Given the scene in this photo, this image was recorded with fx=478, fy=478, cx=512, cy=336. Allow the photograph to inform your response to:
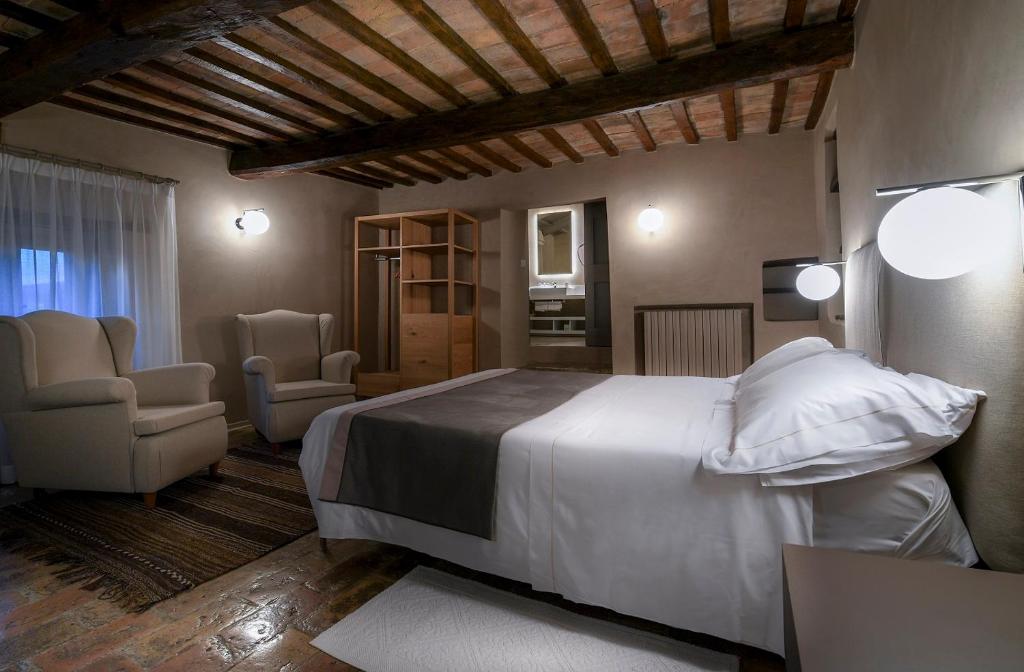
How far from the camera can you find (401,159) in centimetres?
473

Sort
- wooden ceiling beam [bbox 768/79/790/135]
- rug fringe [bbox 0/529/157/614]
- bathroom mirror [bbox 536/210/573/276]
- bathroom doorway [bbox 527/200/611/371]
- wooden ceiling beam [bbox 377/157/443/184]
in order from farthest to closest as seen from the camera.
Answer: bathroom mirror [bbox 536/210/573/276]
bathroom doorway [bbox 527/200/611/371]
wooden ceiling beam [bbox 377/157/443/184]
wooden ceiling beam [bbox 768/79/790/135]
rug fringe [bbox 0/529/157/614]

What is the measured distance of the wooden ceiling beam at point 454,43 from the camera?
7.65ft

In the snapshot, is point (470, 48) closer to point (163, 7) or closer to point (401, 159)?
point (163, 7)

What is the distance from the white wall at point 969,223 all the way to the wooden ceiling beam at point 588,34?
1.28 m

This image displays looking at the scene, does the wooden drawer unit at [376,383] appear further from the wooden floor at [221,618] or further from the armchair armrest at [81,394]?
the wooden floor at [221,618]

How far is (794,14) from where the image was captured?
8.03ft

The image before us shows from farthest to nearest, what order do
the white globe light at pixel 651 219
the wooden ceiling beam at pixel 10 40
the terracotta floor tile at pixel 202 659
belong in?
1. the white globe light at pixel 651 219
2. the wooden ceiling beam at pixel 10 40
3. the terracotta floor tile at pixel 202 659

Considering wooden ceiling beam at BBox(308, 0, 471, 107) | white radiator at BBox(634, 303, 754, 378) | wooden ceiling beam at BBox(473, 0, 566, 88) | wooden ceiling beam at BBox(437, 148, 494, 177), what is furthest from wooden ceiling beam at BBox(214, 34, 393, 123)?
white radiator at BBox(634, 303, 754, 378)

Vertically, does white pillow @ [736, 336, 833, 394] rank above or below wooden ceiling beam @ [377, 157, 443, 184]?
below

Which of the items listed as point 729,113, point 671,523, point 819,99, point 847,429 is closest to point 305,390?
point 671,523

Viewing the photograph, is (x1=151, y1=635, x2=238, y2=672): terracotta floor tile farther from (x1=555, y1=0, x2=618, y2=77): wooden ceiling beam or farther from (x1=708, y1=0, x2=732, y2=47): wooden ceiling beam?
(x1=708, y1=0, x2=732, y2=47): wooden ceiling beam

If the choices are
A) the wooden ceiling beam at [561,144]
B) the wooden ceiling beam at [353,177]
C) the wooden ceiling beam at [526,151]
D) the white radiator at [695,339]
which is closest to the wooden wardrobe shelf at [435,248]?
the wooden ceiling beam at [353,177]

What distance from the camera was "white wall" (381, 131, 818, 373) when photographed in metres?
3.99

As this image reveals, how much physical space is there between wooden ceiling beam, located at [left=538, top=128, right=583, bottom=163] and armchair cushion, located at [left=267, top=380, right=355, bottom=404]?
103 inches
